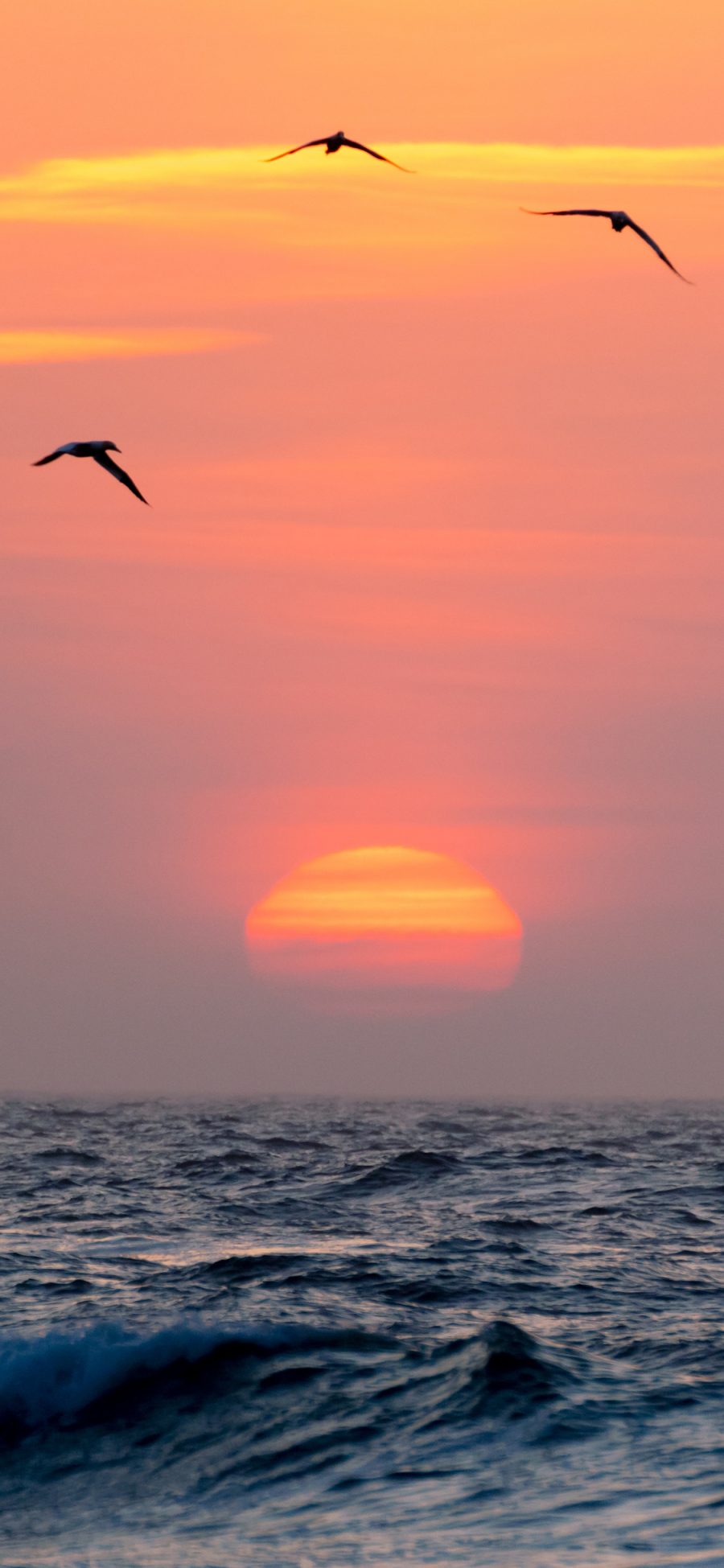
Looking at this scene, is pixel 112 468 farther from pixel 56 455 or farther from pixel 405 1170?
pixel 405 1170

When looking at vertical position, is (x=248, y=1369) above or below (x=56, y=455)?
below

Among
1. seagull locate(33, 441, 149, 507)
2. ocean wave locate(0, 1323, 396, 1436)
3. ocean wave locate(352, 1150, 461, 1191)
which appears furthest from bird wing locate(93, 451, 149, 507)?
ocean wave locate(352, 1150, 461, 1191)

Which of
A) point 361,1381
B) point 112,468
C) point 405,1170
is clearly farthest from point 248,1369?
point 405,1170

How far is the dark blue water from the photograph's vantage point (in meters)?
14.3

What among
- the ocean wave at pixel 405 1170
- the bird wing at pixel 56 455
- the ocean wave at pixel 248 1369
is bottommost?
the ocean wave at pixel 405 1170

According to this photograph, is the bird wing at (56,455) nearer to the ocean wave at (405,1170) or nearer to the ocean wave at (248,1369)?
the ocean wave at (248,1369)

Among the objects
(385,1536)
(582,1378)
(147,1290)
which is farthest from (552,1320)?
(385,1536)

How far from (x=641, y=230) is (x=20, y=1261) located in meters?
16.4

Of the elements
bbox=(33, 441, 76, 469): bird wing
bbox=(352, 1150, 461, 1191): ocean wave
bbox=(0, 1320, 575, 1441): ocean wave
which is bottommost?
bbox=(352, 1150, 461, 1191): ocean wave

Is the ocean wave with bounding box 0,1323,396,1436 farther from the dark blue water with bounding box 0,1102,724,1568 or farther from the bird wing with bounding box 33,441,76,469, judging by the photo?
the bird wing with bounding box 33,441,76,469

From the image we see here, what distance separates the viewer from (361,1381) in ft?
60.3

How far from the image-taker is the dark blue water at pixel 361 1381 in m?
14.3

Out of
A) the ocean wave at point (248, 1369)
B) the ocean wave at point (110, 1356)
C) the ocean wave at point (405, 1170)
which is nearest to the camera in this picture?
the ocean wave at point (248, 1369)

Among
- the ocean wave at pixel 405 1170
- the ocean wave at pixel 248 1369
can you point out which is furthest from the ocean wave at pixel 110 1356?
the ocean wave at pixel 405 1170
